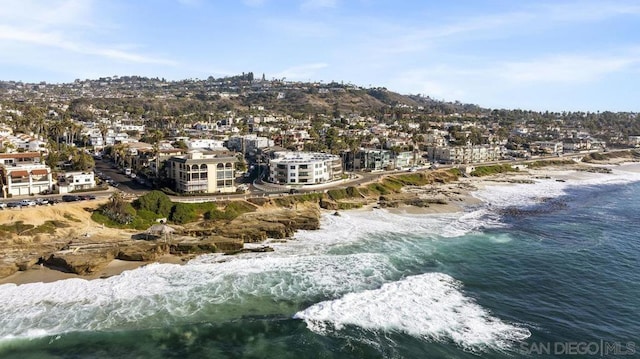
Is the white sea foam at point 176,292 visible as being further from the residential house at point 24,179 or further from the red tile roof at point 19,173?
the red tile roof at point 19,173

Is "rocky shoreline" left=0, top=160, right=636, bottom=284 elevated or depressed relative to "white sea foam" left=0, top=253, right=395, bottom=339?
elevated

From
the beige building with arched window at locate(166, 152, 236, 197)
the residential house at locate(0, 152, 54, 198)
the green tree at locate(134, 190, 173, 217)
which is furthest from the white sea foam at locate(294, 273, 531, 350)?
the residential house at locate(0, 152, 54, 198)

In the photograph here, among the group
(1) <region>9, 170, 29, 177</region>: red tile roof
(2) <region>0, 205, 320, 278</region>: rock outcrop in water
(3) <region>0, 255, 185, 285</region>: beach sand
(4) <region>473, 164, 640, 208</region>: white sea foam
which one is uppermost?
(1) <region>9, 170, 29, 177</region>: red tile roof

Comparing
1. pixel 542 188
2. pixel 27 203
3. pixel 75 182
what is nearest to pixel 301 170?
pixel 75 182

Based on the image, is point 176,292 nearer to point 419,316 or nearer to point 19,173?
point 419,316

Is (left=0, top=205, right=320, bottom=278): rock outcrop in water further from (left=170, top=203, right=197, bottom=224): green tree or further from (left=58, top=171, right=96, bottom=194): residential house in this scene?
(left=58, top=171, right=96, bottom=194): residential house
